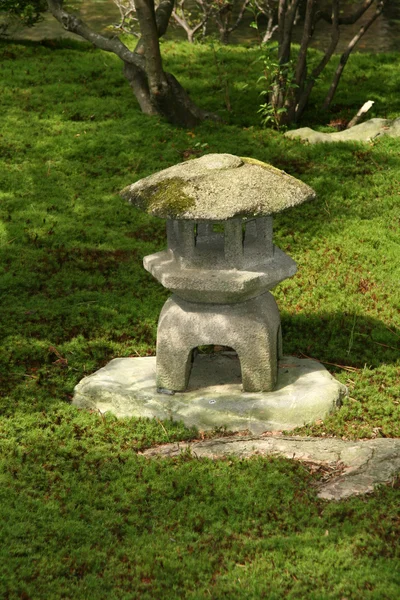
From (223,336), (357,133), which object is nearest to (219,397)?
(223,336)

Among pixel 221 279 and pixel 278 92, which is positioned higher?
pixel 278 92

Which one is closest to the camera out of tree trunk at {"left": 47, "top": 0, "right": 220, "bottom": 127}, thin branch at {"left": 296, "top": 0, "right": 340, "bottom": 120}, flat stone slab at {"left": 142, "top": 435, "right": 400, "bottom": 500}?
flat stone slab at {"left": 142, "top": 435, "right": 400, "bottom": 500}

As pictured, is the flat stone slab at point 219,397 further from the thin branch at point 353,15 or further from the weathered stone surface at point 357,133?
the thin branch at point 353,15

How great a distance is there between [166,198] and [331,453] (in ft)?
8.83

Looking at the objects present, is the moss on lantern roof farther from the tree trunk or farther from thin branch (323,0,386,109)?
thin branch (323,0,386,109)

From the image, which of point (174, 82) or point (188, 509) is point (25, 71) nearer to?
point (174, 82)

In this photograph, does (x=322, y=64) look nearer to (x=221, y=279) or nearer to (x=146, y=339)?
(x=146, y=339)

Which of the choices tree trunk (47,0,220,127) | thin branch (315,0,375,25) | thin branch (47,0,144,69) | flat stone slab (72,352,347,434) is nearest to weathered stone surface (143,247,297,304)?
flat stone slab (72,352,347,434)

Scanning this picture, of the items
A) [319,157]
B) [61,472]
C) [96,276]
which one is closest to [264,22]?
[319,157]

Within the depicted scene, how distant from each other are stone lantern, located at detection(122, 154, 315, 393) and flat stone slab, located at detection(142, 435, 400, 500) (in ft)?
2.62

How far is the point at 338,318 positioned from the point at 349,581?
4.47m

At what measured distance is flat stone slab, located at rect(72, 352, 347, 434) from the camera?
7777mm

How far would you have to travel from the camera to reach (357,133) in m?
15.1

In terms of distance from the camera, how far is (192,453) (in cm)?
736
